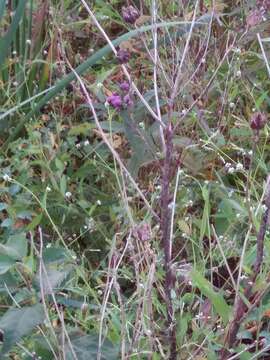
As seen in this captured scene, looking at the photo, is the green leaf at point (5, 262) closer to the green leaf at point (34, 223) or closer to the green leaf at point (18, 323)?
the green leaf at point (18, 323)

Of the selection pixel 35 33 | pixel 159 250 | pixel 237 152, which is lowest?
pixel 237 152

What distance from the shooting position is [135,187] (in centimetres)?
133

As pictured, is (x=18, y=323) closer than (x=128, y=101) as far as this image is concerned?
Yes

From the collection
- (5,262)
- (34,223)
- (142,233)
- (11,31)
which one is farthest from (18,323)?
(11,31)

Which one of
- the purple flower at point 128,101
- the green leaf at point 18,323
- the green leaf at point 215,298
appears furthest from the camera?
the purple flower at point 128,101

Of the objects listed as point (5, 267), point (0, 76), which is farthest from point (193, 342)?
point (0, 76)

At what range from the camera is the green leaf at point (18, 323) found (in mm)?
1253

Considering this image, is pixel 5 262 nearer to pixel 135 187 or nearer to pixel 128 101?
pixel 135 187

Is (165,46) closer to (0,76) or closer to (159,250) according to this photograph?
(0,76)

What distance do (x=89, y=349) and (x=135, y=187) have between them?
263mm

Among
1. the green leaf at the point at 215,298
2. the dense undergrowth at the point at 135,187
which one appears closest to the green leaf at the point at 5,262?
the dense undergrowth at the point at 135,187

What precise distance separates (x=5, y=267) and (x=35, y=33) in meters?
1.43

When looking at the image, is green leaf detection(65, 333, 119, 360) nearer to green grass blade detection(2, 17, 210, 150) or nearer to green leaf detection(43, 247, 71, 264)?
green leaf detection(43, 247, 71, 264)

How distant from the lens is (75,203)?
2098 mm
